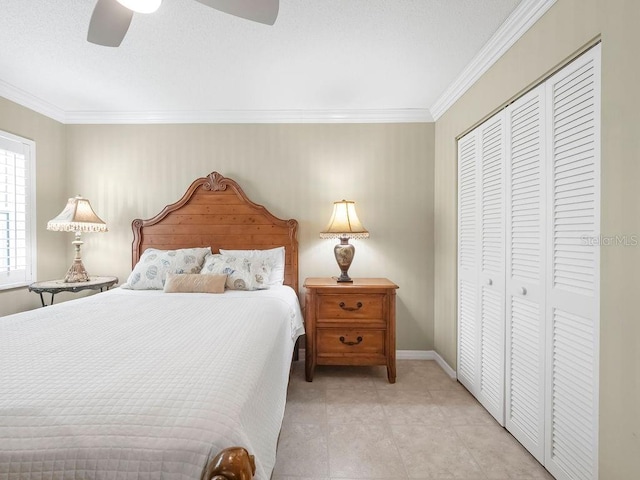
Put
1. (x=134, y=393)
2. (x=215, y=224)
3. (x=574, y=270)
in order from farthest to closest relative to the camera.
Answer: (x=215, y=224) < (x=574, y=270) < (x=134, y=393)

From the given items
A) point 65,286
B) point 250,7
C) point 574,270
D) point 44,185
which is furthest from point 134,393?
point 44,185

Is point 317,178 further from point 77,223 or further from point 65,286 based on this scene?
point 65,286

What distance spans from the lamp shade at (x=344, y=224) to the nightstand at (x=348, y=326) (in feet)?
1.45

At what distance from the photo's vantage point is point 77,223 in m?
2.77

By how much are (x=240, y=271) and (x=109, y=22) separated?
1761 millimetres

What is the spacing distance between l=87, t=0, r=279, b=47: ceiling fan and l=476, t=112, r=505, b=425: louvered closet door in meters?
1.52

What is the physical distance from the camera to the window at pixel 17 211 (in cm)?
267

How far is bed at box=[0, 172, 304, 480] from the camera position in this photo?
0.76 m

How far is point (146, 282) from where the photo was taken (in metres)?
2.70

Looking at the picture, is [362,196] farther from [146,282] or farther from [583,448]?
[583,448]

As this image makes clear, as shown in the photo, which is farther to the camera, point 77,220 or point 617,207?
point 77,220

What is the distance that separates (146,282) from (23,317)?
93 centimetres

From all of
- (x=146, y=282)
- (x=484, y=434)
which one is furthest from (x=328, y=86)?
(x=484, y=434)

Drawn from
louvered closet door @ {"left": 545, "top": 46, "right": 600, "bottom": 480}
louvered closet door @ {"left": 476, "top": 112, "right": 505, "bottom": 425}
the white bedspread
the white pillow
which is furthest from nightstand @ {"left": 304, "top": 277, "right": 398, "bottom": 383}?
louvered closet door @ {"left": 545, "top": 46, "right": 600, "bottom": 480}
